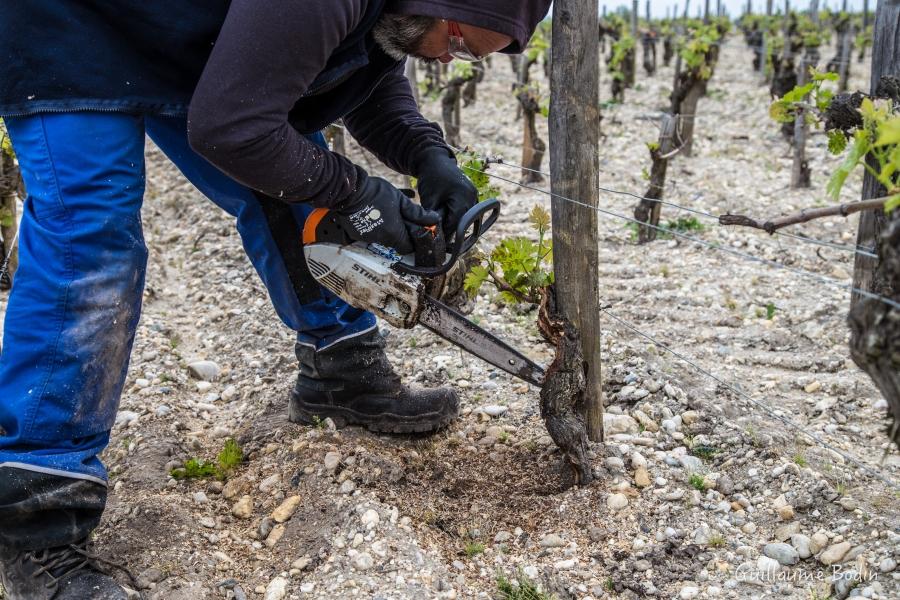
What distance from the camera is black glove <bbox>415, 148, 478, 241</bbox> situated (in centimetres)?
248

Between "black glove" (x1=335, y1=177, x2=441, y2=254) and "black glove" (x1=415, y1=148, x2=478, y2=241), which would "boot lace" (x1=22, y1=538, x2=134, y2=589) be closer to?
"black glove" (x1=335, y1=177, x2=441, y2=254)

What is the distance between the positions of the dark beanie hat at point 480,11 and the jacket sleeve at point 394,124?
0.70 metres

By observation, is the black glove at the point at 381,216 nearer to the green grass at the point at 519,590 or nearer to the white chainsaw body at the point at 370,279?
the white chainsaw body at the point at 370,279

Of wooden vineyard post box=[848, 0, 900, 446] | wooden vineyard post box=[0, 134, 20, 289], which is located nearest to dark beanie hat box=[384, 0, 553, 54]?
wooden vineyard post box=[848, 0, 900, 446]

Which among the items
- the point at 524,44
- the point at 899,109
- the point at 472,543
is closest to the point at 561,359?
the point at 472,543

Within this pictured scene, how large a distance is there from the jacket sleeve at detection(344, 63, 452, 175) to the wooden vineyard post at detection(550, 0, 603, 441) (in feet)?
1.57

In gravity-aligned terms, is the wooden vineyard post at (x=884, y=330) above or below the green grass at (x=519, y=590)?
above

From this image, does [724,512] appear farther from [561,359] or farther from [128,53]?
[128,53]

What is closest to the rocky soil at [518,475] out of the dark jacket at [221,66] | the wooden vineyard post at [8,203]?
the wooden vineyard post at [8,203]

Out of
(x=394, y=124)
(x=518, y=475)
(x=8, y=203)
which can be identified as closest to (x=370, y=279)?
(x=394, y=124)

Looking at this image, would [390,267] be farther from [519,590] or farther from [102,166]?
[519,590]

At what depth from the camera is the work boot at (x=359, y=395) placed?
9.64 ft

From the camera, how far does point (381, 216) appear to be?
225 centimetres

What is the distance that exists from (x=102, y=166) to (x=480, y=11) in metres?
1.08
